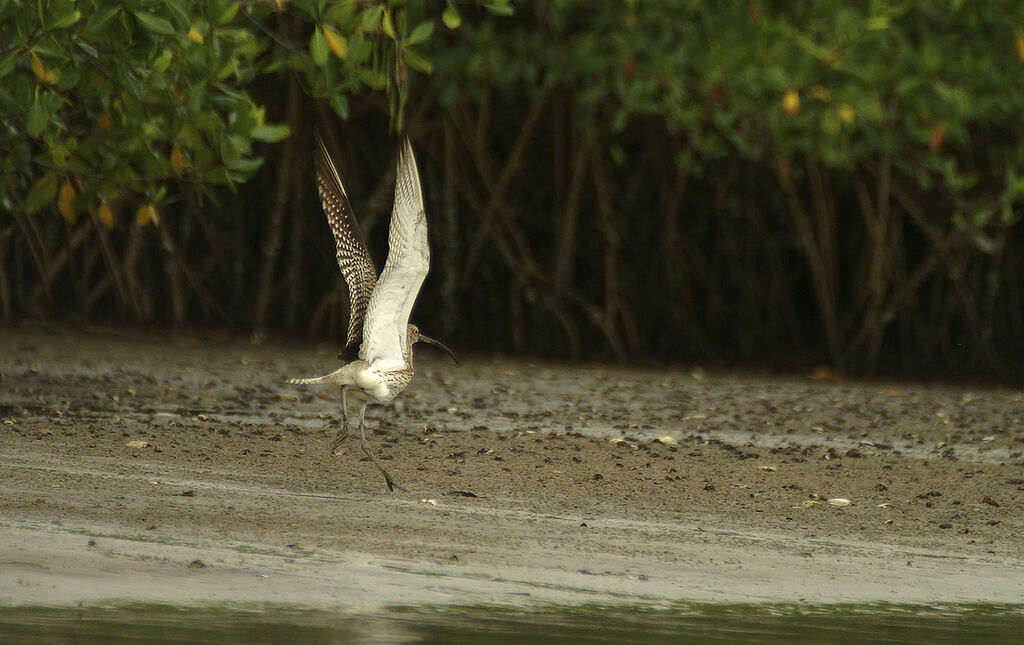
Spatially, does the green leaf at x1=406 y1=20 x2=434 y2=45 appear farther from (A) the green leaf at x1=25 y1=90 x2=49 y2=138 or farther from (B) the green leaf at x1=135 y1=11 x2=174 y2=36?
(A) the green leaf at x1=25 y1=90 x2=49 y2=138

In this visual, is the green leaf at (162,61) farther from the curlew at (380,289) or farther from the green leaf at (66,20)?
the green leaf at (66,20)

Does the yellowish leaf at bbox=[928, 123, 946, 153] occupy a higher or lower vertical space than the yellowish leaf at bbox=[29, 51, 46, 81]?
higher

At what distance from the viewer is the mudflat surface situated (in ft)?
16.3

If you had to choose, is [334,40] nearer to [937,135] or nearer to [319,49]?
[319,49]

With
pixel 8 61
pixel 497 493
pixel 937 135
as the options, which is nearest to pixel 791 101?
pixel 937 135

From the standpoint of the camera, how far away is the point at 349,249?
22.0 feet

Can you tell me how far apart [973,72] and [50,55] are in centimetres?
621

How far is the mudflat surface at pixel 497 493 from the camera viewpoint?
16.3ft

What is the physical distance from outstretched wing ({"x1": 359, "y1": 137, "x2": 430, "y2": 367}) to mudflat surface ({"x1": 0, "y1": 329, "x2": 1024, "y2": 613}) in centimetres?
55

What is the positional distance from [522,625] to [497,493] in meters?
2.07

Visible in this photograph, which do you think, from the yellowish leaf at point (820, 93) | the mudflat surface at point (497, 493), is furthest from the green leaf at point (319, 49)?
the yellowish leaf at point (820, 93)

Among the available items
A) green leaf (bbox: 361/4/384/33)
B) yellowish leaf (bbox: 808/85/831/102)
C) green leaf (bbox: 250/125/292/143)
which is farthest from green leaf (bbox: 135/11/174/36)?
yellowish leaf (bbox: 808/85/831/102)

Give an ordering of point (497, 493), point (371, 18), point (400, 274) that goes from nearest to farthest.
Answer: point (400, 274) < point (371, 18) < point (497, 493)

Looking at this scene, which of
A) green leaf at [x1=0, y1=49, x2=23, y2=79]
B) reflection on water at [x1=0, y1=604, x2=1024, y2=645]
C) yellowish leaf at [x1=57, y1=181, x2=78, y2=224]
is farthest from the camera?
yellowish leaf at [x1=57, y1=181, x2=78, y2=224]
